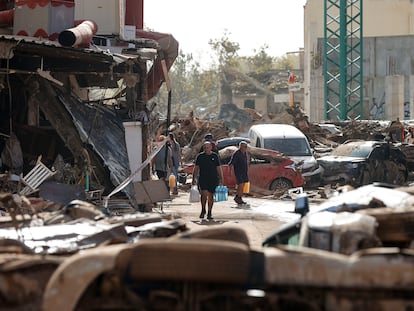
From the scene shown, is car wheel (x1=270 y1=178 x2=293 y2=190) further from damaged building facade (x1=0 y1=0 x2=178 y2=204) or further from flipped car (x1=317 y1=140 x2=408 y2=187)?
damaged building facade (x1=0 y1=0 x2=178 y2=204)

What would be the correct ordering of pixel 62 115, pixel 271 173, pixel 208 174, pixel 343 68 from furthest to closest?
pixel 343 68 < pixel 271 173 < pixel 208 174 < pixel 62 115

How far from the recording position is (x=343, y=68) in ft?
201

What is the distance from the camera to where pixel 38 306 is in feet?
21.3

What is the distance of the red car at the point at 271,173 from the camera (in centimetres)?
2716

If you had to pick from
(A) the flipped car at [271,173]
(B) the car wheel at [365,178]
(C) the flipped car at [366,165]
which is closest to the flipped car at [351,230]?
(A) the flipped car at [271,173]

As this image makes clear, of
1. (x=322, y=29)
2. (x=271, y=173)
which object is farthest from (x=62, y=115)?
(x=322, y=29)

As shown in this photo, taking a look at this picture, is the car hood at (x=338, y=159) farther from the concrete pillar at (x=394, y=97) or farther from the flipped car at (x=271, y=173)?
the concrete pillar at (x=394, y=97)

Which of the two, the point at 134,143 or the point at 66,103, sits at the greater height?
the point at 66,103

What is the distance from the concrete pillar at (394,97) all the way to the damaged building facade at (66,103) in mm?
50007

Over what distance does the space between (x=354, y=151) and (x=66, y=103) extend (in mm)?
11905

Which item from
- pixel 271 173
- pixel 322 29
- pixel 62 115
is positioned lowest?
pixel 271 173

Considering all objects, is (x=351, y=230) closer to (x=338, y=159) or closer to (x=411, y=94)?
(x=338, y=159)

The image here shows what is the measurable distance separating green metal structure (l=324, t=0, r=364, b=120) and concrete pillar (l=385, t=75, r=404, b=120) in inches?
96.1

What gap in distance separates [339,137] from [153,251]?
38.5 m
